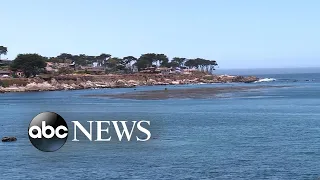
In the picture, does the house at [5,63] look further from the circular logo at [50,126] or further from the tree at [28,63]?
the circular logo at [50,126]

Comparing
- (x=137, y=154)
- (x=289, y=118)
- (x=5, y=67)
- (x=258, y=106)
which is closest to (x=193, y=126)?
(x=289, y=118)

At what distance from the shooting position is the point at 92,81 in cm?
15438

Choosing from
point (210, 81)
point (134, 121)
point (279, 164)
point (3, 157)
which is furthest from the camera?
point (210, 81)

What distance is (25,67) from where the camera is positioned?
147m

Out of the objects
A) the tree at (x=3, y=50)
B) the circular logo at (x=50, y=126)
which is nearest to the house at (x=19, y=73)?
the tree at (x=3, y=50)

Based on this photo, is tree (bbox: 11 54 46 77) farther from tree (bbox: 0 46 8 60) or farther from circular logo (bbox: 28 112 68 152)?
circular logo (bbox: 28 112 68 152)

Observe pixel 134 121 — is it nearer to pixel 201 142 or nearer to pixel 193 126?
pixel 193 126

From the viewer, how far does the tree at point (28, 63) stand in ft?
483

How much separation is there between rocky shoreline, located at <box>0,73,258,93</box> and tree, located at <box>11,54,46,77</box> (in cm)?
400

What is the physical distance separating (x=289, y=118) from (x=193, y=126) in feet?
42.4

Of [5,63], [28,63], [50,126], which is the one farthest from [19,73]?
[50,126]

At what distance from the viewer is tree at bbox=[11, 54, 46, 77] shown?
147m

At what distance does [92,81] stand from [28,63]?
1915cm

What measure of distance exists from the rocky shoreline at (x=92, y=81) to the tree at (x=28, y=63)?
4001mm
